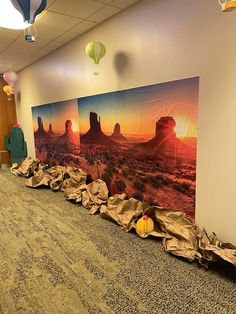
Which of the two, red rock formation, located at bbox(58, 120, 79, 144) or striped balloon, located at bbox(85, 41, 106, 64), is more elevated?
striped balloon, located at bbox(85, 41, 106, 64)

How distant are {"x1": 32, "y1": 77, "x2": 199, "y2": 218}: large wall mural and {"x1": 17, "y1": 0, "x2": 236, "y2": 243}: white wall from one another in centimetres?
12

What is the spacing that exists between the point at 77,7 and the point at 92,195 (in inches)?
97.4

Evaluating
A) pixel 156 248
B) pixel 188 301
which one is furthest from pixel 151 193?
pixel 188 301

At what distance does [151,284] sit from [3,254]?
1477 millimetres

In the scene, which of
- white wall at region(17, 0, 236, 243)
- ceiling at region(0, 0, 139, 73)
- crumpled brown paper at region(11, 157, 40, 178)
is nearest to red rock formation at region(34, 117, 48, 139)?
crumpled brown paper at region(11, 157, 40, 178)

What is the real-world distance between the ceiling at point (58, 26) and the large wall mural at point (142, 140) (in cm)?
98

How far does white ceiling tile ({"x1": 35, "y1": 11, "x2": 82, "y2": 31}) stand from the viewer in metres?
2.90

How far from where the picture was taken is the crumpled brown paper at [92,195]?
3.37m

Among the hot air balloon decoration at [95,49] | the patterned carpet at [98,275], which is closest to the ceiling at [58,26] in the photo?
the hot air balloon decoration at [95,49]

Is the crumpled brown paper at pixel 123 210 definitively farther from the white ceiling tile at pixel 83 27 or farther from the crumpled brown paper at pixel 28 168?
the crumpled brown paper at pixel 28 168

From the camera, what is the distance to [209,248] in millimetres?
1988

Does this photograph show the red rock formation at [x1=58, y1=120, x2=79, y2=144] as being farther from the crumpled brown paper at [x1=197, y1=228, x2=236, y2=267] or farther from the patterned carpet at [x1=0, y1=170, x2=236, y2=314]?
the crumpled brown paper at [x1=197, y1=228, x2=236, y2=267]

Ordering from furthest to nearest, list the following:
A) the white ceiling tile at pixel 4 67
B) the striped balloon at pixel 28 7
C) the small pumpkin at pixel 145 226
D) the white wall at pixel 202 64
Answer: the white ceiling tile at pixel 4 67, the small pumpkin at pixel 145 226, the white wall at pixel 202 64, the striped balloon at pixel 28 7

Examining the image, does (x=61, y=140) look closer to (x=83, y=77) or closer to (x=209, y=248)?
(x=83, y=77)
